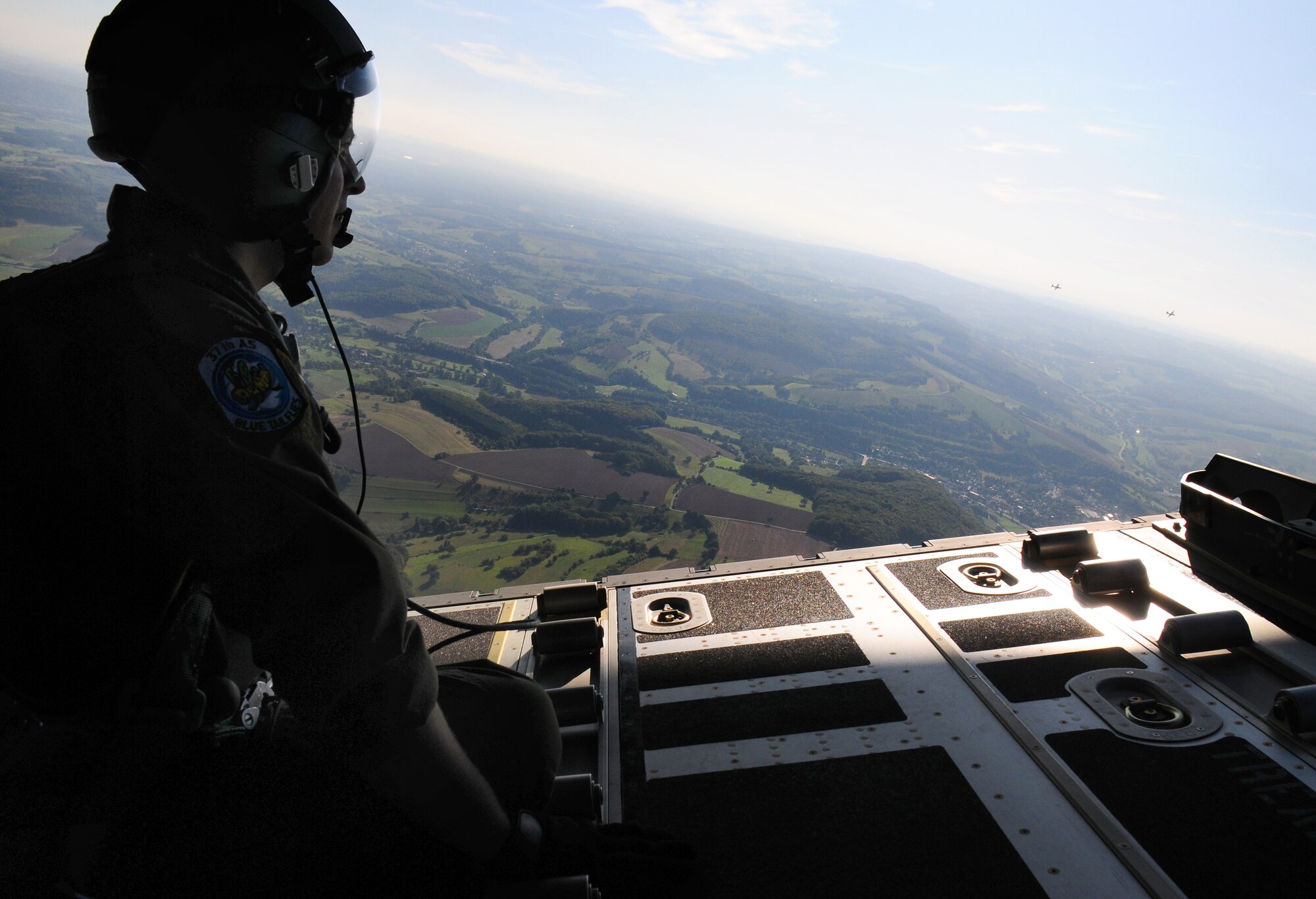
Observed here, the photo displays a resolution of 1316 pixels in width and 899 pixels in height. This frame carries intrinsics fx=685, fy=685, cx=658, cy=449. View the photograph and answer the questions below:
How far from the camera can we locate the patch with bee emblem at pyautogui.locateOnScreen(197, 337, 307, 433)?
115 cm

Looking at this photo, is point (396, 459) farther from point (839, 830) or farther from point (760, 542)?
point (839, 830)

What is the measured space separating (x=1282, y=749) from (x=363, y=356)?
31.6 m

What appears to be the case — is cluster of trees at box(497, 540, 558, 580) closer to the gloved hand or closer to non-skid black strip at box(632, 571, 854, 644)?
non-skid black strip at box(632, 571, 854, 644)

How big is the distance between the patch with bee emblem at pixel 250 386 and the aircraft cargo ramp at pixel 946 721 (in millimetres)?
1326

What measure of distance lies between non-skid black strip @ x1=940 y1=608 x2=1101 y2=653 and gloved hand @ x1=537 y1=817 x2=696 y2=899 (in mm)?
2041

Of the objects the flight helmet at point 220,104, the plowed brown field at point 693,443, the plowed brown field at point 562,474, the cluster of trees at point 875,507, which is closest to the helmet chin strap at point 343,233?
the flight helmet at point 220,104

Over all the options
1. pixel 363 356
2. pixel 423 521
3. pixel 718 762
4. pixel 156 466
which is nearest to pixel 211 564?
pixel 156 466

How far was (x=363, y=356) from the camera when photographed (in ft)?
98.0

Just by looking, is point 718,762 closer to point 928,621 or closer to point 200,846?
point 928,621

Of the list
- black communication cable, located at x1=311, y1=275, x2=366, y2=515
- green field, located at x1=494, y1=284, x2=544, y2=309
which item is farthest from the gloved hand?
green field, located at x1=494, y1=284, x2=544, y2=309

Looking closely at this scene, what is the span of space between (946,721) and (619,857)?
65.5 inches

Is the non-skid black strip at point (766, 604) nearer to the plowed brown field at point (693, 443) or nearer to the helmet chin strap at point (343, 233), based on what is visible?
the helmet chin strap at point (343, 233)

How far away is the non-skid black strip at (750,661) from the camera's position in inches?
132

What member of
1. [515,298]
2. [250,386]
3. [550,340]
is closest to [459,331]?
[550,340]
